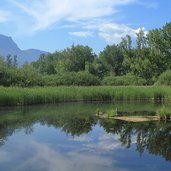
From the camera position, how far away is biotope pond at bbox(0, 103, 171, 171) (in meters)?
10.0

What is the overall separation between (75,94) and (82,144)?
65.0 ft

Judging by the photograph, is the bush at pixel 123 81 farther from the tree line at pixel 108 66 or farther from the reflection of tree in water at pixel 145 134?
the reflection of tree in water at pixel 145 134

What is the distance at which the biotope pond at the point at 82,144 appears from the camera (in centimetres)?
1001

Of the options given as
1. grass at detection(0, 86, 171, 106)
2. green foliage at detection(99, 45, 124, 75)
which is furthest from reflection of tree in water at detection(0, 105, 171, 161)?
green foliage at detection(99, 45, 124, 75)

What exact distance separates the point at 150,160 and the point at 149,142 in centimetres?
271

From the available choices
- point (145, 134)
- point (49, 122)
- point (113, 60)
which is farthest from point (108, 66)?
point (145, 134)

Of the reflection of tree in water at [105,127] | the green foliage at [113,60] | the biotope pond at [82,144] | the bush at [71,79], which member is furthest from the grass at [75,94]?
the green foliage at [113,60]

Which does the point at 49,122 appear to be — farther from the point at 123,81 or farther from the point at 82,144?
the point at 123,81

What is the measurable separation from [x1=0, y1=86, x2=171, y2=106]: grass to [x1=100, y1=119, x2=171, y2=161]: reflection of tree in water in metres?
10.3

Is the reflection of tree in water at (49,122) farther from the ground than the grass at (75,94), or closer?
closer

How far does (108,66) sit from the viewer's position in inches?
2955

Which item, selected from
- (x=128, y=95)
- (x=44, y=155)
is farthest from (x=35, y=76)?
(x=44, y=155)

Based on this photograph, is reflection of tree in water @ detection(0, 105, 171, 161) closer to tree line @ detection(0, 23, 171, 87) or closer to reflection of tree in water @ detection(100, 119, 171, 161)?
reflection of tree in water @ detection(100, 119, 171, 161)

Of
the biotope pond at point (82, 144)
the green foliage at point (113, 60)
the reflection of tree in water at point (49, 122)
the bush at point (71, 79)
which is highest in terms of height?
the green foliage at point (113, 60)
